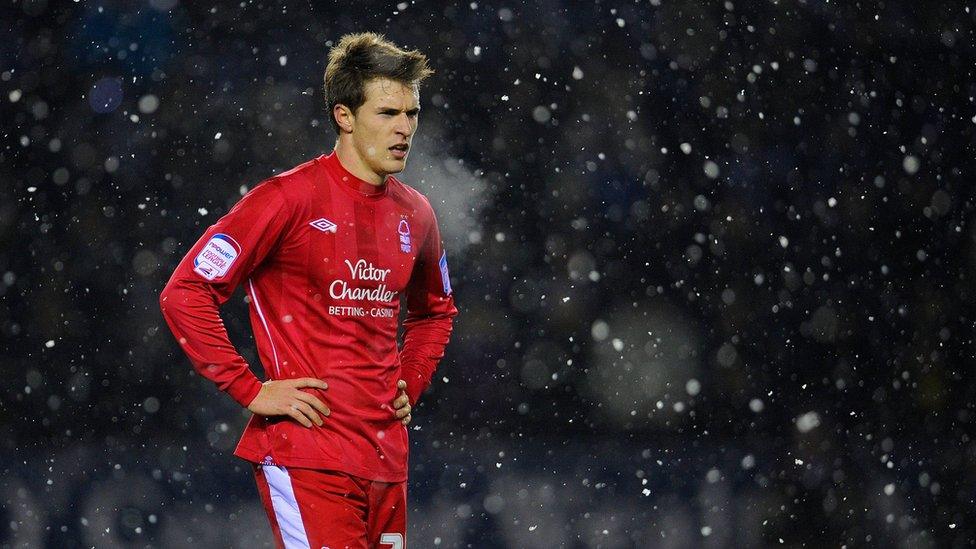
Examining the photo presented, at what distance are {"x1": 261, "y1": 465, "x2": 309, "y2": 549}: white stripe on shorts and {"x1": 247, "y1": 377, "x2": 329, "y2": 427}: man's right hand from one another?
4.8 inches

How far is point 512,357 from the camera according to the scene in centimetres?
612

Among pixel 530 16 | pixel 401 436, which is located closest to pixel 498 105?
pixel 530 16

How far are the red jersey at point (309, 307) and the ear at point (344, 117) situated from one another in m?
0.07

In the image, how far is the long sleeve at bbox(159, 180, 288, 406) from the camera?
2439 millimetres

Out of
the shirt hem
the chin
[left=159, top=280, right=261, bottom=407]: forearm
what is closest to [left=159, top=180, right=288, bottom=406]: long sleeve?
[left=159, top=280, right=261, bottom=407]: forearm

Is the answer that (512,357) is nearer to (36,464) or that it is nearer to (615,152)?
(615,152)

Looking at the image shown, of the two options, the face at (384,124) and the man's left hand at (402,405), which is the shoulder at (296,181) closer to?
the face at (384,124)

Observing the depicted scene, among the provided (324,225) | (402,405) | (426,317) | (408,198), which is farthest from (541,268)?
(324,225)

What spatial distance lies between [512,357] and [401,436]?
351 centimetres

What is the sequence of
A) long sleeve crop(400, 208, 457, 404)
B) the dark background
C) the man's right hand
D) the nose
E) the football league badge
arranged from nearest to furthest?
the man's right hand < the nose < the football league badge < long sleeve crop(400, 208, 457, 404) < the dark background

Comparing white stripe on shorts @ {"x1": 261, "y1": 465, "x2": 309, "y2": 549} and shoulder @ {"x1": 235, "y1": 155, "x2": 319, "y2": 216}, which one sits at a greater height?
shoulder @ {"x1": 235, "y1": 155, "x2": 319, "y2": 216}

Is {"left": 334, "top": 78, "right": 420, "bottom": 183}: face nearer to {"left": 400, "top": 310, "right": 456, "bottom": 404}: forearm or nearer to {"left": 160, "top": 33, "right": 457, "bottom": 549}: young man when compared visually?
{"left": 160, "top": 33, "right": 457, "bottom": 549}: young man

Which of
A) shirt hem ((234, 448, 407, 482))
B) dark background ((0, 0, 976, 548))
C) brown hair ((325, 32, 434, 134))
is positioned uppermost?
dark background ((0, 0, 976, 548))

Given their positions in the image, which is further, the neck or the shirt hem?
the neck
